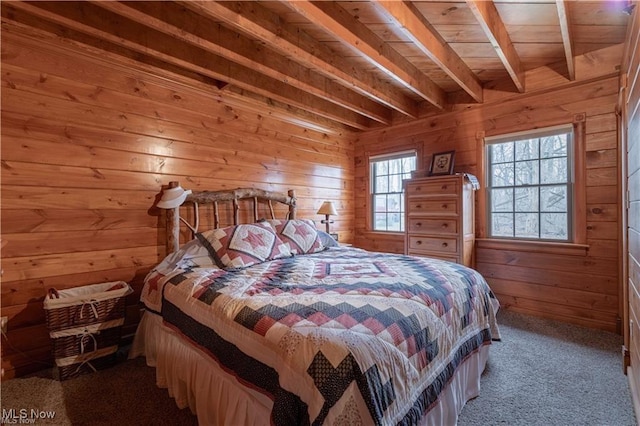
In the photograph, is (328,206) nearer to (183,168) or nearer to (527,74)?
(183,168)

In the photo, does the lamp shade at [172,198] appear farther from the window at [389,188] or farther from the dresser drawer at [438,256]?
the window at [389,188]

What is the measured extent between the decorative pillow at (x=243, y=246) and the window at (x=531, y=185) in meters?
2.45

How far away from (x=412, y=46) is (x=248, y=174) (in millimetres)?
2034

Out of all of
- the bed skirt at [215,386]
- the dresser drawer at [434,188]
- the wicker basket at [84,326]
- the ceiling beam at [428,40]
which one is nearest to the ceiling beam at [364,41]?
the ceiling beam at [428,40]

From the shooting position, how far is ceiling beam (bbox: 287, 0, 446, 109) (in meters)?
1.85

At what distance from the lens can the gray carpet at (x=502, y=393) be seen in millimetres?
1590

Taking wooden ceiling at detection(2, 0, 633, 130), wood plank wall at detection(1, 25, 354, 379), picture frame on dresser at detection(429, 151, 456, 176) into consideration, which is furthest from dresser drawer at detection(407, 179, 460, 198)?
wood plank wall at detection(1, 25, 354, 379)

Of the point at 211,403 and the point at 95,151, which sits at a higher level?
the point at 95,151

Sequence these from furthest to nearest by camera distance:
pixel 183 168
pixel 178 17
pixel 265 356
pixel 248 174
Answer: pixel 248 174, pixel 183 168, pixel 178 17, pixel 265 356

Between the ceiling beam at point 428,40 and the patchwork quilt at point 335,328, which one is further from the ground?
the ceiling beam at point 428,40

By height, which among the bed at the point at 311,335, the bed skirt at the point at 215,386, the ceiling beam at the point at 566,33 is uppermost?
the ceiling beam at the point at 566,33

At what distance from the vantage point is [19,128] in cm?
201

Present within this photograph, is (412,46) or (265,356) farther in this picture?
(412,46)

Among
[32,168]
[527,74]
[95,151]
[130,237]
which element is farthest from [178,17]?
[527,74]
